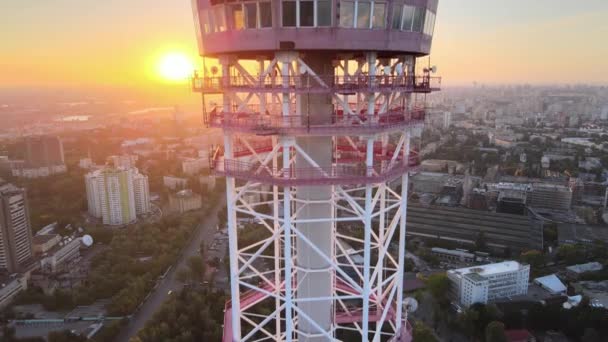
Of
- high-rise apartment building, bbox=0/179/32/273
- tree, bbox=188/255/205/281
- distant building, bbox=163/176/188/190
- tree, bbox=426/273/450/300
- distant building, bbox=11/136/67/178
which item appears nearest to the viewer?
tree, bbox=426/273/450/300

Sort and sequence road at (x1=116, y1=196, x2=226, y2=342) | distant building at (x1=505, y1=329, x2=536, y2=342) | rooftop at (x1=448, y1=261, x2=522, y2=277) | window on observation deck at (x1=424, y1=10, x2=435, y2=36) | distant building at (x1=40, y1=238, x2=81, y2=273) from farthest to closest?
1. distant building at (x1=40, y1=238, x2=81, y2=273)
2. rooftop at (x1=448, y1=261, x2=522, y2=277)
3. road at (x1=116, y1=196, x2=226, y2=342)
4. distant building at (x1=505, y1=329, x2=536, y2=342)
5. window on observation deck at (x1=424, y1=10, x2=435, y2=36)

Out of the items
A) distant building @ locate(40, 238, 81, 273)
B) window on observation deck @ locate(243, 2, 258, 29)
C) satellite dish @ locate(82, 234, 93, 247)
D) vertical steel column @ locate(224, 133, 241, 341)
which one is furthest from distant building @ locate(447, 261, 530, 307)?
satellite dish @ locate(82, 234, 93, 247)

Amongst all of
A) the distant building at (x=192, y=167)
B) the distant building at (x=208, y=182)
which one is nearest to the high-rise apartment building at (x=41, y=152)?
the distant building at (x=192, y=167)

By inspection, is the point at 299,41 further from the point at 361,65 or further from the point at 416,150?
the point at 416,150

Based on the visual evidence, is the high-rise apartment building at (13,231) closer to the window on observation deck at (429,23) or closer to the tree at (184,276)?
the tree at (184,276)

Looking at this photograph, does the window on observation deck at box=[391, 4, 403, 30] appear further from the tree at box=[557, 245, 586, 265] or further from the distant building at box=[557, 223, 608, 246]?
the distant building at box=[557, 223, 608, 246]

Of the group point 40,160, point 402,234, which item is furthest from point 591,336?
point 40,160
